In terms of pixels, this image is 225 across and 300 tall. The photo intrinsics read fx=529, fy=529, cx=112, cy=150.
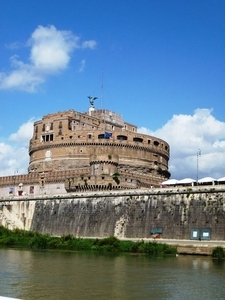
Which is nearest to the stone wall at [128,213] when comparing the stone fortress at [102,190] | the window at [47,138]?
the stone fortress at [102,190]

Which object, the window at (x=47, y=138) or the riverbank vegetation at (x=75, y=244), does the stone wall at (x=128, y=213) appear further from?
the window at (x=47, y=138)

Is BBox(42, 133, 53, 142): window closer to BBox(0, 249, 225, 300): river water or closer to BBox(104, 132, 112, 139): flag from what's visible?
BBox(104, 132, 112, 139): flag

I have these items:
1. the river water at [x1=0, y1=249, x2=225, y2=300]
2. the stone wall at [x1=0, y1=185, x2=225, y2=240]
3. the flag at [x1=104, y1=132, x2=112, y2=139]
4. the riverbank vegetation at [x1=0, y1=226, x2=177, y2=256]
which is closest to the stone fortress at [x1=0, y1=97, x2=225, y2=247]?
the stone wall at [x1=0, y1=185, x2=225, y2=240]

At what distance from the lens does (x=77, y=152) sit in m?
59.0

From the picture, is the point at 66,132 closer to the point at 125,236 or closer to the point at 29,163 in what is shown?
the point at 29,163

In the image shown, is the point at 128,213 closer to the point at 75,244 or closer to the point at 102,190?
the point at 75,244

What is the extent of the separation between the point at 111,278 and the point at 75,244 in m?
16.8

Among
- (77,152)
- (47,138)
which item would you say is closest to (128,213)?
(77,152)

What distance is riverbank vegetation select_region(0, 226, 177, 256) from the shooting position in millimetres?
34781

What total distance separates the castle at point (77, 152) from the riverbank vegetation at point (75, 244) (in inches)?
350

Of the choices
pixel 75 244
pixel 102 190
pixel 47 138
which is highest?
pixel 47 138

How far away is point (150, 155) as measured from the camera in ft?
198

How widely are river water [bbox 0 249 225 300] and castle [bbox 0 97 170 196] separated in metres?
21.9

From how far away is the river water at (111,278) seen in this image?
1895cm
